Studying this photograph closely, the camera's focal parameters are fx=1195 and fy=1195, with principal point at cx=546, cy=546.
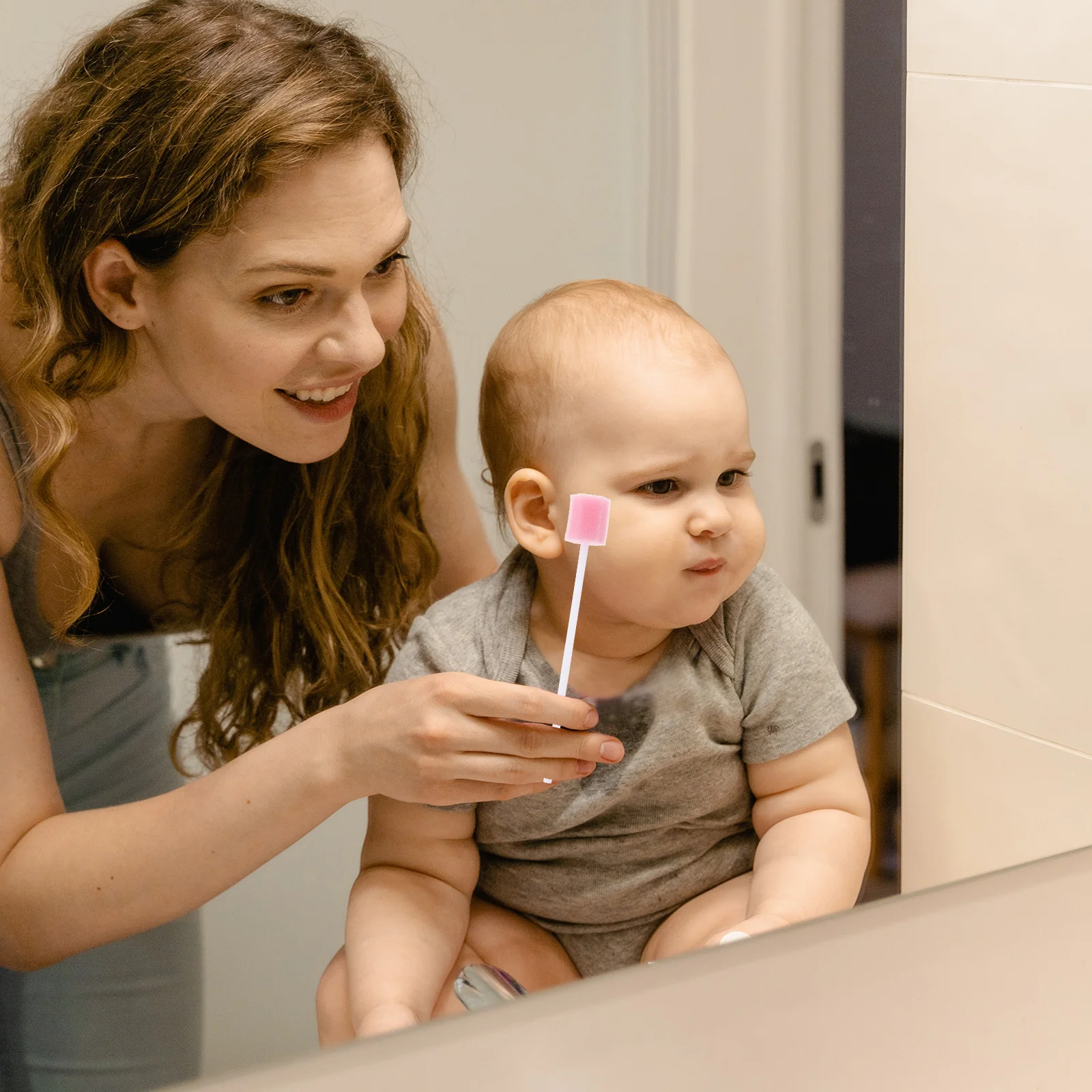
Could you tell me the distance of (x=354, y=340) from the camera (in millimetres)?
593

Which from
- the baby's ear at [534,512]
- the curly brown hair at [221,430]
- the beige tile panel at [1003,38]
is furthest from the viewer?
the beige tile panel at [1003,38]

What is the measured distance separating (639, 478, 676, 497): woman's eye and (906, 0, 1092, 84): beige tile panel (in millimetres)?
329

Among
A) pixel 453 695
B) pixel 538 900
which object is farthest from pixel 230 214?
pixel 538 900

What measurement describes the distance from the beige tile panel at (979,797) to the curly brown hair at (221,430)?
1.16ft

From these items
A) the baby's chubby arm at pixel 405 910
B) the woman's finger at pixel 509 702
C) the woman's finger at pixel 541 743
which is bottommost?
the baby's chubby arm at pixel 405 910

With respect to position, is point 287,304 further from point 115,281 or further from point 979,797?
point 979,797

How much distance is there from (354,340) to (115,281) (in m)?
0.11

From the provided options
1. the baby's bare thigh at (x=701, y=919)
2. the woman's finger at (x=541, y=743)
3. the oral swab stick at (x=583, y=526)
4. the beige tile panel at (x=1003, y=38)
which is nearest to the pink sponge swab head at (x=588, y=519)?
the oral swab stick at (x=583, y=526)

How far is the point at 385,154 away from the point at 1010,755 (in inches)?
22.8

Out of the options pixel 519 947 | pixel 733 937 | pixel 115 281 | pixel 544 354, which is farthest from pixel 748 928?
pixel 115 281

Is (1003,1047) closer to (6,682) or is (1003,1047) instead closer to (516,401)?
(516,401)

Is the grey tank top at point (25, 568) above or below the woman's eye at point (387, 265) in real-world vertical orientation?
below

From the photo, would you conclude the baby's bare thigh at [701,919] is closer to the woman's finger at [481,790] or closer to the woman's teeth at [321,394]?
the woman's finger at [481,790]

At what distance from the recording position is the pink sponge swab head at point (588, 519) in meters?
0.62
